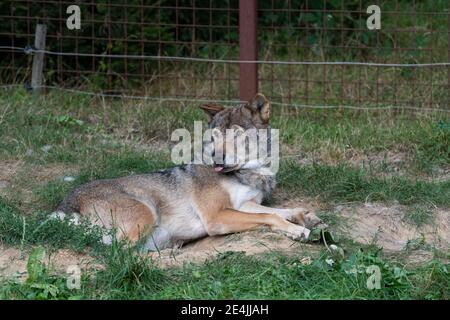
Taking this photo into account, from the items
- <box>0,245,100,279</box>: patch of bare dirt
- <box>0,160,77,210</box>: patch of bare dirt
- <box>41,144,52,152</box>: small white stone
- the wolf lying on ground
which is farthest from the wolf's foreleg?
<box>41,144,52,152</box>: small white stone

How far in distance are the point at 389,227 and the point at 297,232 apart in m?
1.00

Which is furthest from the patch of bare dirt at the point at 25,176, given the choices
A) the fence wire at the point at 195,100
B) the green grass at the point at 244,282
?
the green grass at the point at 244,282

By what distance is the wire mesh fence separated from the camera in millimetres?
10430

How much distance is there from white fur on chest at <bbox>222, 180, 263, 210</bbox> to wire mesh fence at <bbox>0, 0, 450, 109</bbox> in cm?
310

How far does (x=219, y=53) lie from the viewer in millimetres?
11359

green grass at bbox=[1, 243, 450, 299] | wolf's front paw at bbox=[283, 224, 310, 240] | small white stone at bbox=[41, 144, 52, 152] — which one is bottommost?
green grass at bbox=[1, 243, 450, 299]

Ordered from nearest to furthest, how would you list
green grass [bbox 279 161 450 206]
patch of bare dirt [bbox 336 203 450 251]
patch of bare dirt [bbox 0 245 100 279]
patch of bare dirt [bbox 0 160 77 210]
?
1. patch of bare dirt [bbox 0 245 100 279]
2. patch of bare dirt [bbox 336 203 450 251]
3. green grass [bbox 279 161 450 206]
4. patch of bare dirt [bbox 0 160 77 210]

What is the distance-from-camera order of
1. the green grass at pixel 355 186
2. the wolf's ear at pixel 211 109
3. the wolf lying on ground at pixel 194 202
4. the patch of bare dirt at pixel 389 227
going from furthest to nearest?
the green grass at pixel 355 186 < the wolf's ear at pixel 211 109 < the patch of bare dirt at pixel 389 227 < the wolf lying on ground at pixel 194 202

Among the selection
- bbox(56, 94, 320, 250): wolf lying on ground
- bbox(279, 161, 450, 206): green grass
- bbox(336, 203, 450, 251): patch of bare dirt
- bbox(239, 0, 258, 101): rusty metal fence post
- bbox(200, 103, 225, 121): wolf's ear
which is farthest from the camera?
bbox(239, 0, 258, 101): rusty metal fence post

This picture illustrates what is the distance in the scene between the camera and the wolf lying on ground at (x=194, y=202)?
23.0 ft

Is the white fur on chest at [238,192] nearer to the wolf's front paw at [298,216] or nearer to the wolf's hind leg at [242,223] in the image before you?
the wolf's hind leg at [242,223]

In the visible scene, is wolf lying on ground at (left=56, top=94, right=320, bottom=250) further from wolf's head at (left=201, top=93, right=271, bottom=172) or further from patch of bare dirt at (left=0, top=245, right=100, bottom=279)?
patch of bare dirt at (left=0, top=245, right=100, bottom=279)

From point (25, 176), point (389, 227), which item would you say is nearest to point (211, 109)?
point (389, 227)
